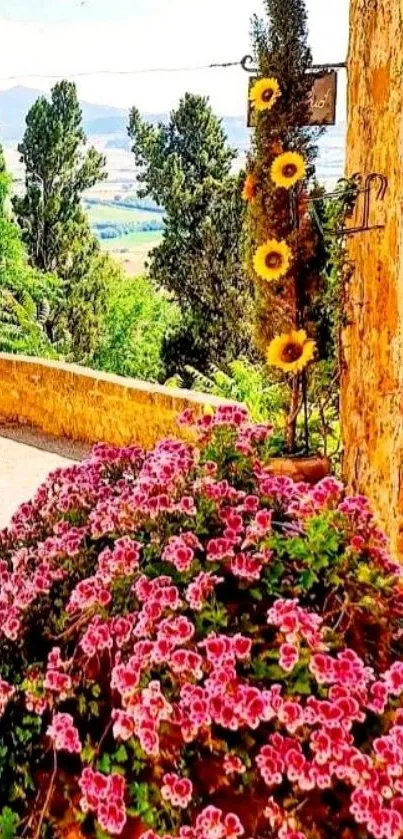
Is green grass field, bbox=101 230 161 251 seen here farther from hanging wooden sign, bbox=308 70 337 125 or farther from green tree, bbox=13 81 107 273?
hanging wooden sign, bbox=308 70 337 125

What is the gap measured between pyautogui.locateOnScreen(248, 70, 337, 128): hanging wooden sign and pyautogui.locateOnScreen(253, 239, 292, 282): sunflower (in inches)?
11.8

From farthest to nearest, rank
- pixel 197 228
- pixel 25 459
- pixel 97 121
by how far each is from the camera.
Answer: pixel 97 121 → pixel 197 228 → pixel 25 459

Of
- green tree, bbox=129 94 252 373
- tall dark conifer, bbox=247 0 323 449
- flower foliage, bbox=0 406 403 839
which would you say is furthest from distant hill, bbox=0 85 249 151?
flower foliage, bbox=0 406 403 839

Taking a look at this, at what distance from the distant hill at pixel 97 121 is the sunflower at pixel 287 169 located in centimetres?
924

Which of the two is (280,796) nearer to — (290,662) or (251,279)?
(290,662)

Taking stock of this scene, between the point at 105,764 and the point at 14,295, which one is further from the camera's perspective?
the point at 14,295

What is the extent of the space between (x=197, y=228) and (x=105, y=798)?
10267mm

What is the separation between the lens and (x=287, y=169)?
8.72 feet

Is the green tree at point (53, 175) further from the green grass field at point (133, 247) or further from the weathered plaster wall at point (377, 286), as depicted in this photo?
the weathered plaster wall at point (377, 286)

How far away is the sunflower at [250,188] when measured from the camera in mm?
2732

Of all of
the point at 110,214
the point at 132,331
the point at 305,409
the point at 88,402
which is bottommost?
the point at 132,331

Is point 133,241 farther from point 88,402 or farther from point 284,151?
point 284,151

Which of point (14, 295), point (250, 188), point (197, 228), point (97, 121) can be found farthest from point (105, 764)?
point (97, 121)

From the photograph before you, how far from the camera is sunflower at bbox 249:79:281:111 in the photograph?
266 cm
